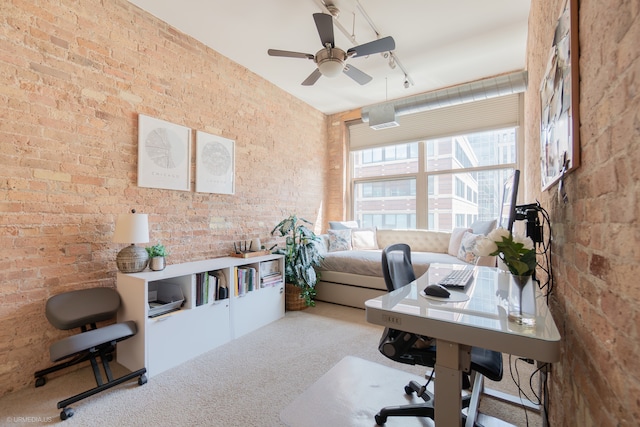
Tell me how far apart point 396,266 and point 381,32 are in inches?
98.5

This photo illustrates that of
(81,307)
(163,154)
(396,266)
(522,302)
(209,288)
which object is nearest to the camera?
(522,302)

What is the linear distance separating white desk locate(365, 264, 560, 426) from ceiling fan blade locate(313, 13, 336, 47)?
2.00m

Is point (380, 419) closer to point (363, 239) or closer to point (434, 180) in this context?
point (363, 239)

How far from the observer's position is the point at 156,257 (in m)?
2.48

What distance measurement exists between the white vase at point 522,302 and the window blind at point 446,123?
3.56 meters

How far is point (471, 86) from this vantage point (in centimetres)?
353

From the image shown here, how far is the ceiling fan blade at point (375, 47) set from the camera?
7.52 feet

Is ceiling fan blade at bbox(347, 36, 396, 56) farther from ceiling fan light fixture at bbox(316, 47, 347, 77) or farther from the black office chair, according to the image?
the black office chair

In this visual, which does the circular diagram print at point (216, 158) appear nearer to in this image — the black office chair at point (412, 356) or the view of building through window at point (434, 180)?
the black office chair at point (412, 356)

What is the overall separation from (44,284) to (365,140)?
4612 millimetres

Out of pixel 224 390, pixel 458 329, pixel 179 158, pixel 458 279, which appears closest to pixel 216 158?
pixel 179 158

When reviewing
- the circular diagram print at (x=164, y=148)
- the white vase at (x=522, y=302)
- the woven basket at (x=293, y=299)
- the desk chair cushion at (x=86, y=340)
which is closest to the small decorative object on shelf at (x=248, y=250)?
the woven basket at (x=293, y=299)

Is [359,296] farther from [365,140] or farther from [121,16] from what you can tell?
[121,16]

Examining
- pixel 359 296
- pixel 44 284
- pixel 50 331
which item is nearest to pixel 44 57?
pixel 44 284
